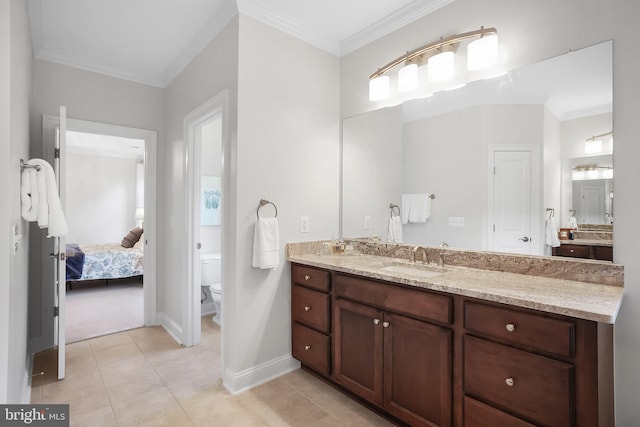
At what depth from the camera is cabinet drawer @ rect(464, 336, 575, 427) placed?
1225 mm

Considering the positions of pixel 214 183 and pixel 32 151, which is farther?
pixel 214 183

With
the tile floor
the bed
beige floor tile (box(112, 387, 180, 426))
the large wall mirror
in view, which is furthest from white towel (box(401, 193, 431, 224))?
the bed

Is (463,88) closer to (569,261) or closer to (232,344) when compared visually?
(569,261)

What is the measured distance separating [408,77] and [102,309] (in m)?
4.36

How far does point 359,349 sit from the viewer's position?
2.03 meters

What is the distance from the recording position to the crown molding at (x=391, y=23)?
2.18m

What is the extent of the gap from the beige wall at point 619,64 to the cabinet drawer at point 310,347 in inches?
60.0

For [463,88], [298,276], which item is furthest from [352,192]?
[463,88]

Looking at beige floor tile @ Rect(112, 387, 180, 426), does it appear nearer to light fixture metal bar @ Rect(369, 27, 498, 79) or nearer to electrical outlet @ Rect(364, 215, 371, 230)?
electrical outlet @ Rect(364, 215, 371, 230)

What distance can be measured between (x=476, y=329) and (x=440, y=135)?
1.32 meters

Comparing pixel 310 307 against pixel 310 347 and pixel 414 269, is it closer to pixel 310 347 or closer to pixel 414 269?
pixel 310 347

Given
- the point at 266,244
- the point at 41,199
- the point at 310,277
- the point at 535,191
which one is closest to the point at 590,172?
the point at 535,191

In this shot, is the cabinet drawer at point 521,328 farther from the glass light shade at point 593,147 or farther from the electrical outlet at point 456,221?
the glass light shade at point 593,147

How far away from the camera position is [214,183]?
4242 millimetres
